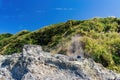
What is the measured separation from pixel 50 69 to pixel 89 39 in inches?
363

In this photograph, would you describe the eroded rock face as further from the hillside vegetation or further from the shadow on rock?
the hillside vegetation

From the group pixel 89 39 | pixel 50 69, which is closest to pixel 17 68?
pixel 50 69

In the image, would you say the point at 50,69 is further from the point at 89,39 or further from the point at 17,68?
the point at 89,39

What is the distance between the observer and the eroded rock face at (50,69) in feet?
43.5

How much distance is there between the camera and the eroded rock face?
522 inches

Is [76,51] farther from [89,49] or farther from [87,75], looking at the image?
[87,75]

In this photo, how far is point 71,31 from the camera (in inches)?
1004

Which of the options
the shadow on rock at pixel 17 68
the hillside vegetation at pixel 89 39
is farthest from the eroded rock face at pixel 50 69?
the hillside vegetation at pixel 89 39

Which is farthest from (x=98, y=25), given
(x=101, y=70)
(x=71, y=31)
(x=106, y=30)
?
(x=101, y=70)

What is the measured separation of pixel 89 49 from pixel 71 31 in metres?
4.77

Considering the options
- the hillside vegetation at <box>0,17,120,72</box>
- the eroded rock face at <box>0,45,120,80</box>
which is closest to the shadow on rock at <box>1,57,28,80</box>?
the eroded rock face at <box>0,45,120,80</box>

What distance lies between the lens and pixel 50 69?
44.5 ft

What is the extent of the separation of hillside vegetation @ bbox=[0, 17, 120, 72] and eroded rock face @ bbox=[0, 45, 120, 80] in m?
5.96

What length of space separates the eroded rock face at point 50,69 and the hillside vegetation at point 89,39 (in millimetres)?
5955
